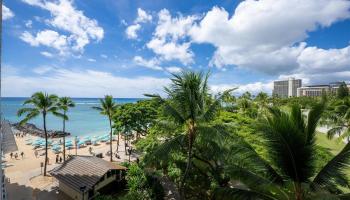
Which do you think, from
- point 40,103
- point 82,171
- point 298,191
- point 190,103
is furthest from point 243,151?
point 40,103

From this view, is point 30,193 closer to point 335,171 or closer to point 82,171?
point 82,171

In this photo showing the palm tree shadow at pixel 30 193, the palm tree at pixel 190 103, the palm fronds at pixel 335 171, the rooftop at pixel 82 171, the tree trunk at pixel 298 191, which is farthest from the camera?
the palm tree shadow at pixel 30 193

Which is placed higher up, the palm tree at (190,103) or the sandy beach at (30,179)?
the palm tree at (190,103)

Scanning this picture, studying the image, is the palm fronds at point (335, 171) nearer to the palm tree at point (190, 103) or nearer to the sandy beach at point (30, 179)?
the palm tree at point (190, 103)

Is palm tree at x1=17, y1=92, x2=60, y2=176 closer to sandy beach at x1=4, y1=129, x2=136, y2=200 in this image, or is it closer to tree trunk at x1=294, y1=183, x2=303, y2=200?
sandy beach at x1=4, y1=129, x2=136, y2=200

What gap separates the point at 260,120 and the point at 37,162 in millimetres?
29418

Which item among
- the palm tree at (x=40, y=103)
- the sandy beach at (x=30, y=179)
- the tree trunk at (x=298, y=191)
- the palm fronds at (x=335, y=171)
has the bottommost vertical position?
the sandy beach at (x=30, y=179)

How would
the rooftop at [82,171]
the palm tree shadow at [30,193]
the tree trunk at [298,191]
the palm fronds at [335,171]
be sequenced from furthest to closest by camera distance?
the palm tree shadow at [30,193], the rooftop at [82,171], the tree trunk at [298,191], the palm fronds at [335,171]

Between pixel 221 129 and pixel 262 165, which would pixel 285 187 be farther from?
pixel 221 129

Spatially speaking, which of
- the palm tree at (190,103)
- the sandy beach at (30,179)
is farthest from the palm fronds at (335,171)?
the sandy beach at (30,179)

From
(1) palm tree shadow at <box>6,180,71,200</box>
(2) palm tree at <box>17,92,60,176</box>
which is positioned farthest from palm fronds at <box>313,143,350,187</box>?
(2) palm tree at <box>17,92,60,176</box>

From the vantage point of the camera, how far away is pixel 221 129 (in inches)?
375

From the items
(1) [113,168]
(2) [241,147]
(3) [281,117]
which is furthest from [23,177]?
(3) [281,117]

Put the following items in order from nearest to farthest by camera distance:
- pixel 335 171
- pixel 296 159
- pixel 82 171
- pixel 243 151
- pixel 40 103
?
1. pixel 335 171
2. pixel 296 159
3. pixel 243 151
4. pixel 82 171
5. pixel 40 103
